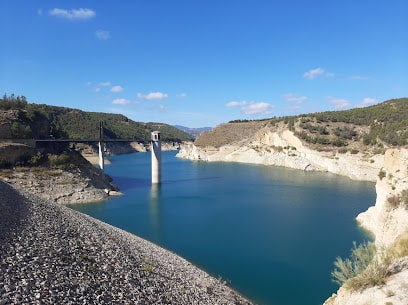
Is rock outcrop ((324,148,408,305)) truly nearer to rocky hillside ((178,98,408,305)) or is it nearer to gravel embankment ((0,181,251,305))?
rocky hillside ((178,98,408,305))

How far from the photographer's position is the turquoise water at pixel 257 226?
20391mm

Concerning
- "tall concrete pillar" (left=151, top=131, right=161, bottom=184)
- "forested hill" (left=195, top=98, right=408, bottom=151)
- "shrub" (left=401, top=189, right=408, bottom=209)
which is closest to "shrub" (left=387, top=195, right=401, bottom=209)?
"shrub" (left=401, top=189, right=408, bottom=209)

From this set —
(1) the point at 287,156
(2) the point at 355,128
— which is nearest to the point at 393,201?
(2) the point at 355,128

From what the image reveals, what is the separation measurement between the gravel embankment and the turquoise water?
3.35m

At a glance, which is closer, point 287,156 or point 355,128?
point 355,128

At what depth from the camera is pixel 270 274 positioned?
20891 mm

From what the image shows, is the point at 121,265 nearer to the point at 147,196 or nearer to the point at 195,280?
the point at 195,280

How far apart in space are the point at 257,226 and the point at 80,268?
1991cm

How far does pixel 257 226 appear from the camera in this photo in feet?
104

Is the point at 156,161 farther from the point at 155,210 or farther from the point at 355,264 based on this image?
the point at 355,264

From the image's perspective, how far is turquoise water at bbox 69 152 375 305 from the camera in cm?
2039

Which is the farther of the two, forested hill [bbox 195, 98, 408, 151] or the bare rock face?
forested hill [bbox 195, 98, 408, 151]

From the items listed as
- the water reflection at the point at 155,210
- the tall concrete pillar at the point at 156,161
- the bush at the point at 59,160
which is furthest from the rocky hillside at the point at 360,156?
the bush at the point at 59,160

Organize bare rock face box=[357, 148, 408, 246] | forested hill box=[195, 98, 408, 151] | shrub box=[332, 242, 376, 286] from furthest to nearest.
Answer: forested hill box=[195, 98, 408, 151], bare rock face box=[357, 148, 408, 246], shrub box=[332, 242, 376, 286]
